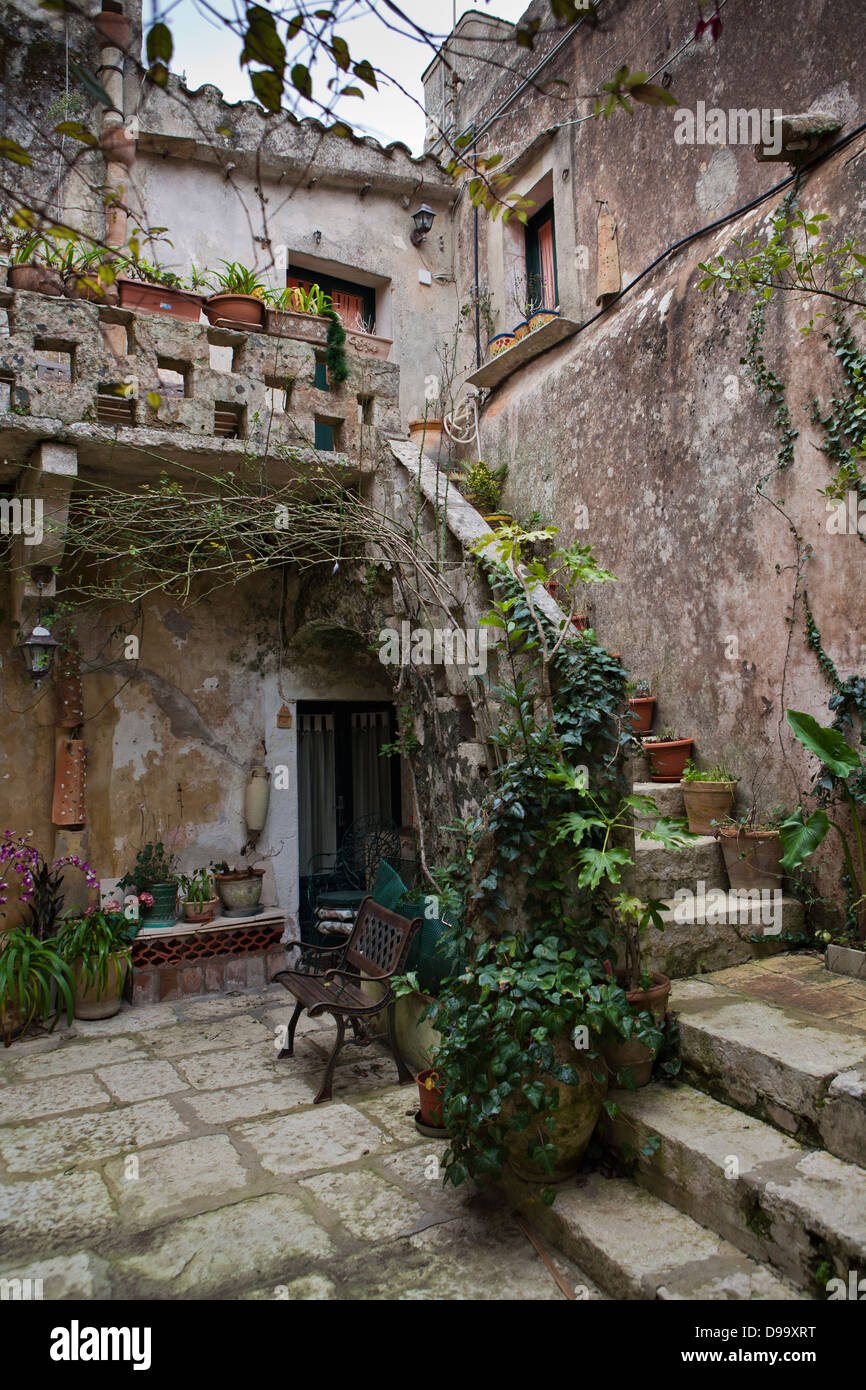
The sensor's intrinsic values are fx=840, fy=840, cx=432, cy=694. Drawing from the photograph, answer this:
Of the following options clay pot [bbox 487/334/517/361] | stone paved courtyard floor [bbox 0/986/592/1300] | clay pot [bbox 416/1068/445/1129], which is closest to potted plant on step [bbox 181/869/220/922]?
stone paved courtyard floor [bbox 0/986/592/1300]

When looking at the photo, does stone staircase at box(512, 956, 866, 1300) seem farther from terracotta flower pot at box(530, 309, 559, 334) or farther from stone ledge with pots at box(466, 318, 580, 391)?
terracotta flower pot at box(530, 309, 559, 334)

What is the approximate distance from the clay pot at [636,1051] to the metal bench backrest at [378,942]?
1.43 m

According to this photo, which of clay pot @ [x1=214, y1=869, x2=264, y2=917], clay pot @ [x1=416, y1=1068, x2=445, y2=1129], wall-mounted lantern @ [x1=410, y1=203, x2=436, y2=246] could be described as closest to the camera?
clay pot @ [x1=416, y1=1068, x2=445, y2=1129]

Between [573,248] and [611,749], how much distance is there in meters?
5.35

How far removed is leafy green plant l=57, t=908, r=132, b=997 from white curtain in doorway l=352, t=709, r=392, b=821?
261 centimetres

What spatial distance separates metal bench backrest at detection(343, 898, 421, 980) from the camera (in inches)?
178

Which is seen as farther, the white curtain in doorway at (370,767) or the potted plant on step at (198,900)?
the white curtain in doorway at (370,767)

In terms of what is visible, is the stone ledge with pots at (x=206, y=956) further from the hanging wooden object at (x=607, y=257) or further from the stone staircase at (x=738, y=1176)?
the hanging wooden object at (x=607, y=257)

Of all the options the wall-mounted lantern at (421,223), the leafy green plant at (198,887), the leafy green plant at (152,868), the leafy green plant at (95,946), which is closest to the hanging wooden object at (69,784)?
the leafy green plant at (152,868)

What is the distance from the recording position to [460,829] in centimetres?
378

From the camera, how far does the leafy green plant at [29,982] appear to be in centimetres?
521

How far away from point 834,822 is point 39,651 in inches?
190

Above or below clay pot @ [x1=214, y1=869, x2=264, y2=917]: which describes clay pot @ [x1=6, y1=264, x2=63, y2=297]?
above

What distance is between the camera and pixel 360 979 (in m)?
4.43
